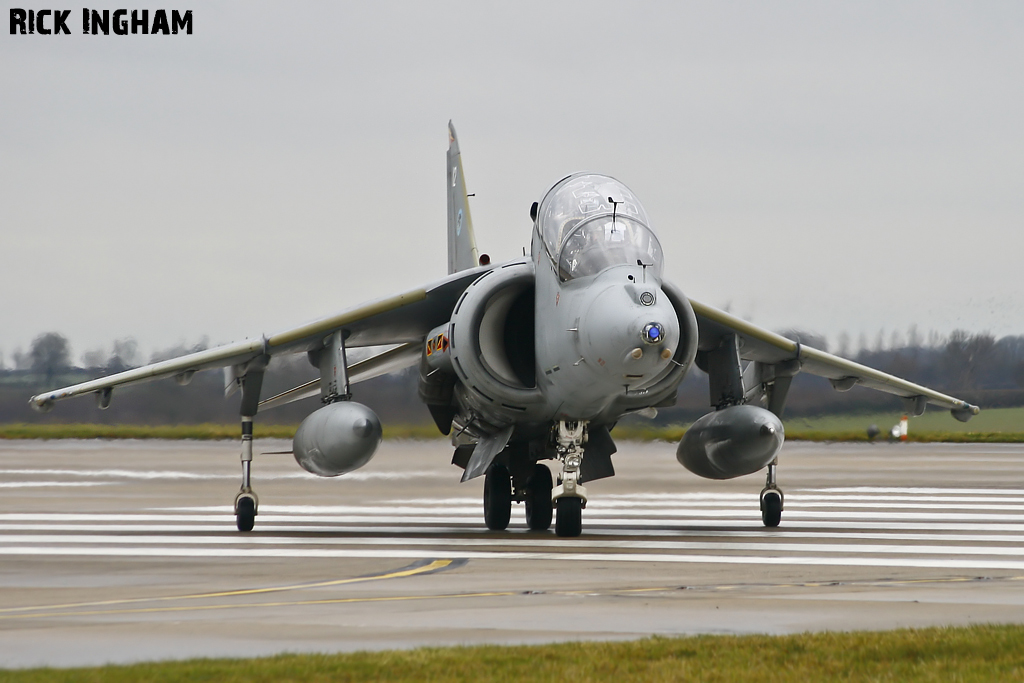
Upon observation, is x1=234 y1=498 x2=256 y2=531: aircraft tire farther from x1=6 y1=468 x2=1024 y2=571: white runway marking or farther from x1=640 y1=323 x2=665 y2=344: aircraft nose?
x1=640 y1=323 x2=665 y2=344: aircraft nose

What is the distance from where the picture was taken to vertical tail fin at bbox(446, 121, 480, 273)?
17828 mm

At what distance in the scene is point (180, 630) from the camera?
23.5ft

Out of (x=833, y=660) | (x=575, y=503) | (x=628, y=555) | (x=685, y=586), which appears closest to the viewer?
(x=833, y=660)

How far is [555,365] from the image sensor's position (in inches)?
500

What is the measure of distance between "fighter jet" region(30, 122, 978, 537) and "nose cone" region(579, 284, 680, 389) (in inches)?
0.6

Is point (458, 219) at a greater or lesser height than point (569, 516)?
greater

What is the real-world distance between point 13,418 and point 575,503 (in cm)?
2171

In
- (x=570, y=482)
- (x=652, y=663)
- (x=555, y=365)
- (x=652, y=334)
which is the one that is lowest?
(x=652, y=663)

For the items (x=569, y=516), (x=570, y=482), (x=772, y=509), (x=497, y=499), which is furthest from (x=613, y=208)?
(x=772, y=509)

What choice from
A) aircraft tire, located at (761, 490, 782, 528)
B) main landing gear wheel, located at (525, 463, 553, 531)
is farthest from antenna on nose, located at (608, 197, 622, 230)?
aircraft tire, located at (761, 490, 782, 528)

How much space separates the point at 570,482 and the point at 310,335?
390cm

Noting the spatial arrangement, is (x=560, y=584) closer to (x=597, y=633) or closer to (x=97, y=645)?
(x=597, y=633)

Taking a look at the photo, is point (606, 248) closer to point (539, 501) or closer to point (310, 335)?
point (539, 501)

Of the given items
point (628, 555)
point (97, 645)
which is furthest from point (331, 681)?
point (628, 555)
